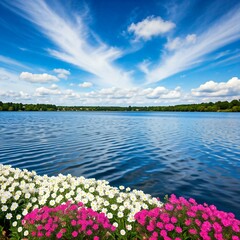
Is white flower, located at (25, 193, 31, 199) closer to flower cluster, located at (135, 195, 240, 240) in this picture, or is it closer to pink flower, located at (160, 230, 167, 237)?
flower cluster, located at (135, 195, 240, 240)

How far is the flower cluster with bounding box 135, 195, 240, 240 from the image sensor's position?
178 inches

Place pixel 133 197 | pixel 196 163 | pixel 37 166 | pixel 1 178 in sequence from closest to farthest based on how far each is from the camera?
pixel 133 197 → pixel 1 178 → pixel 37 166 → pixel 196 163

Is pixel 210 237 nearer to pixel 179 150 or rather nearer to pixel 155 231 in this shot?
pixel 155 231

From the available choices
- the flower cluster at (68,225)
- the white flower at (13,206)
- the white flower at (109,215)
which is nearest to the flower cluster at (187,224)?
the white flower at (109,215)

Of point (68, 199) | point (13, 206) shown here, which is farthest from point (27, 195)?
point (68, 199)

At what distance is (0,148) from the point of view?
2245cm

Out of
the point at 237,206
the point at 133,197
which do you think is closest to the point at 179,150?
the point at 237,206

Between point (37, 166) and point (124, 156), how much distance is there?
7.32 metres

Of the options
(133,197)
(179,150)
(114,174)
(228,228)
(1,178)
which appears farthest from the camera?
(179,150)

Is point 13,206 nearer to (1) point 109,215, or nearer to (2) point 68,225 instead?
(2) point 68,225

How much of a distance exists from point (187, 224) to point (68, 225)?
2.68 metres

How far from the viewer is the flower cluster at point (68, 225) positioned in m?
4.66

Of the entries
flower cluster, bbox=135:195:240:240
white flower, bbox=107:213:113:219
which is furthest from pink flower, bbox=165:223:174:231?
white flower, bbox=107:213:113:219

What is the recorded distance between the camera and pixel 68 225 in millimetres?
4922
